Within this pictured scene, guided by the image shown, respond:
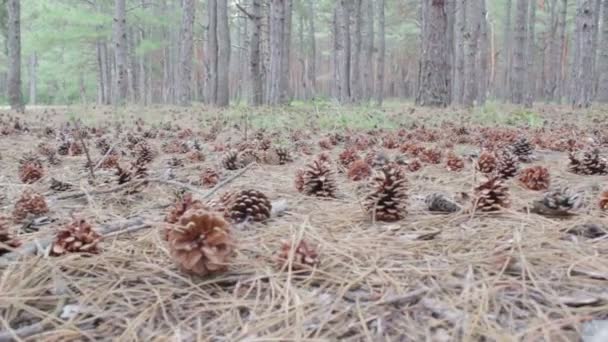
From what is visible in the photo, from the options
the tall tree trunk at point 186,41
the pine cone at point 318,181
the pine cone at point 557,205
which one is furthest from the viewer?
the tall tree trunk at point 186,41

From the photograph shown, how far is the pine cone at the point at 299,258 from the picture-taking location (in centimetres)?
116

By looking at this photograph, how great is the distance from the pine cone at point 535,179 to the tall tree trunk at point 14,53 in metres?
9.37

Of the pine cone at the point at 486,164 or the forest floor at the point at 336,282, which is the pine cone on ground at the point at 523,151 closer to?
the pine cone at the point at 486,164

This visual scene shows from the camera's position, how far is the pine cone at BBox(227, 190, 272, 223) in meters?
1.59

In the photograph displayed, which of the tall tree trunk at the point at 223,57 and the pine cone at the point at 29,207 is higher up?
the tall tree trunk at the point at 223,57

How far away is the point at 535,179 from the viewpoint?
212cm

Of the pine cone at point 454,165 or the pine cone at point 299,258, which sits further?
the pine cone at point 454,165

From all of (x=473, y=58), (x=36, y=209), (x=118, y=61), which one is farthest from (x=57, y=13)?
(x=36, y=209)

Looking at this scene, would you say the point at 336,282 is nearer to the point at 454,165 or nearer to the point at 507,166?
the point at 507,166

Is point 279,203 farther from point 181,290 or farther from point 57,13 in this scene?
point 57,13

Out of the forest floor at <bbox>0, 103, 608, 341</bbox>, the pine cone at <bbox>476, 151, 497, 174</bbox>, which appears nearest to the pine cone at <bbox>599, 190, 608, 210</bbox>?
the forest floor at <bbox>0, 103, 608, 341</bbox>

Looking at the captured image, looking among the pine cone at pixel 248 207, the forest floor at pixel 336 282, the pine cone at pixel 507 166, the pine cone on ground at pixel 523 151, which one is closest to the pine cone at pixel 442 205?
the forest floor at pixel 336 282

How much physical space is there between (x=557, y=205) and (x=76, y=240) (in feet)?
4.83

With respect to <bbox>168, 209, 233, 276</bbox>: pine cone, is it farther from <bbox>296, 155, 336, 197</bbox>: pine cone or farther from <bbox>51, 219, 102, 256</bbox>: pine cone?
<bbox>296, 155, 336, 197</bbox>: pine cone
